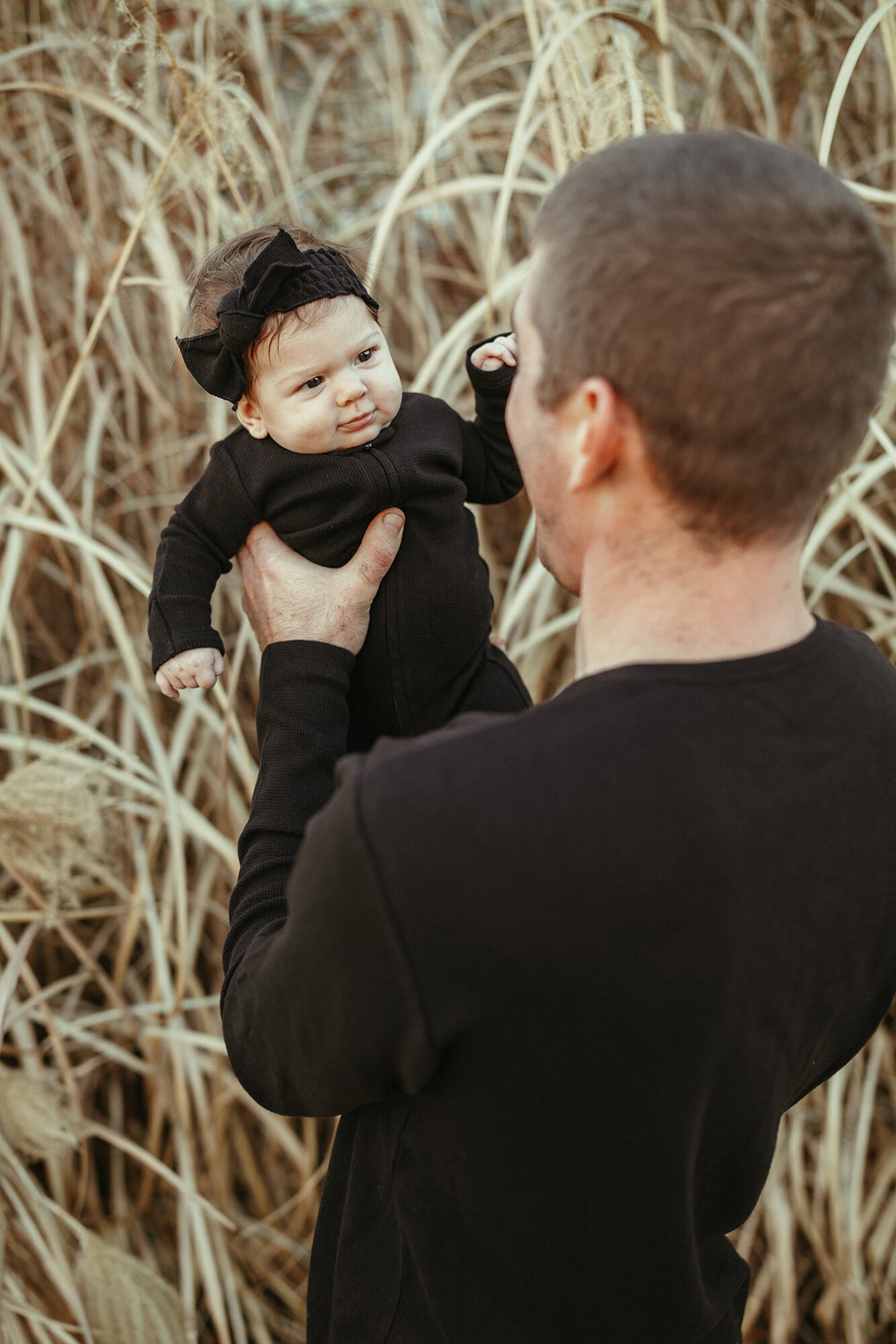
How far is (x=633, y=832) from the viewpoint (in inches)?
25.1

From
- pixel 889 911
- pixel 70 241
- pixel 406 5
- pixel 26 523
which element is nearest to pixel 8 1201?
pixel 26 523

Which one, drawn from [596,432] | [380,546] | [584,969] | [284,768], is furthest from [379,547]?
[584,969]

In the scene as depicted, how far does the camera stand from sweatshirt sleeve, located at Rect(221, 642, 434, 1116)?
2.12ft

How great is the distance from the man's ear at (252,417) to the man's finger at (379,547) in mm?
141

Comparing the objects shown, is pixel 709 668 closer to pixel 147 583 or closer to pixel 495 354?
pixel 495 354

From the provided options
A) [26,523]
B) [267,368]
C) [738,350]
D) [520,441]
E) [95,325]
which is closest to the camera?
[738,350]

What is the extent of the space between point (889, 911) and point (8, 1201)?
133cm

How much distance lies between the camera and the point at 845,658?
766 mm

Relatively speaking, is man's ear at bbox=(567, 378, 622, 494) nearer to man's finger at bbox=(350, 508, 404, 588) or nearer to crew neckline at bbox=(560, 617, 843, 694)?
crew neckline at bbox=(560, 617, 843, 694)

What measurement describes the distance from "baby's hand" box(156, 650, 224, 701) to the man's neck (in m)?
0.43

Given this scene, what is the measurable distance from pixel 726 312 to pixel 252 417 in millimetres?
560

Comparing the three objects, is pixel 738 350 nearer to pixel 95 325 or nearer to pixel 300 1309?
pixel 95 325

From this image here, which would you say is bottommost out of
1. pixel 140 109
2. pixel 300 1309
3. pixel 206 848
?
pixel 300 1309

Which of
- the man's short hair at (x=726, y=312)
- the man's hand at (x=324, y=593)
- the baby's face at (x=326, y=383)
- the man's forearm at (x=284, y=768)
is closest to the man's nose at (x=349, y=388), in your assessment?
the baby's face at (x=326, y=383)
